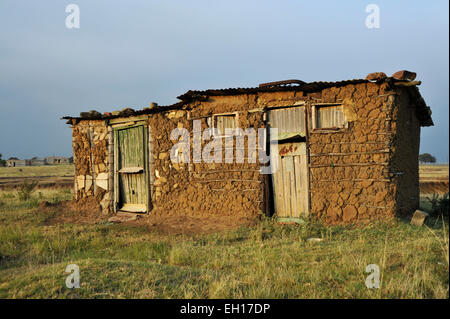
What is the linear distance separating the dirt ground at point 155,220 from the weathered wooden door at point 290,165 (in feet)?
3.03

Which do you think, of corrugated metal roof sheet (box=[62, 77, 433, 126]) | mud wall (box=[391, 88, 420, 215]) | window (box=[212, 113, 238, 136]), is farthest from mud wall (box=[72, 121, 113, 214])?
mud wall (box=[391, 88, 420, 215])

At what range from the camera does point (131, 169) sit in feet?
32.9

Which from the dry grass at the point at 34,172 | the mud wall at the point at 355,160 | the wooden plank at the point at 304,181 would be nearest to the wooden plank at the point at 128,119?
the wooden plank at the point at 304,181

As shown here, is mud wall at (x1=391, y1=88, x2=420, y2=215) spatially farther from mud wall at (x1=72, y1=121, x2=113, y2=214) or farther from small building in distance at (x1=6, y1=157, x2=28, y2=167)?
small building in distance at (x1=6, y1=157, x2=28, y2=167)

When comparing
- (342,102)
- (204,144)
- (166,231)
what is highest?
(342,102)

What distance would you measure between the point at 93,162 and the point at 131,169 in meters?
1.75

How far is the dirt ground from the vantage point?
24.9 feet

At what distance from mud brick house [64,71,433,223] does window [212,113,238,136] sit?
0.09ft

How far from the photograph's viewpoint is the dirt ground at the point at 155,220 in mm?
7594

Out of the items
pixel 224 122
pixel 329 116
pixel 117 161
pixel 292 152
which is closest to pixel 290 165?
pixel 292 152

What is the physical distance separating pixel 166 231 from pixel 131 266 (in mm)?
3489

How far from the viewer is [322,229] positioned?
6766 mm
